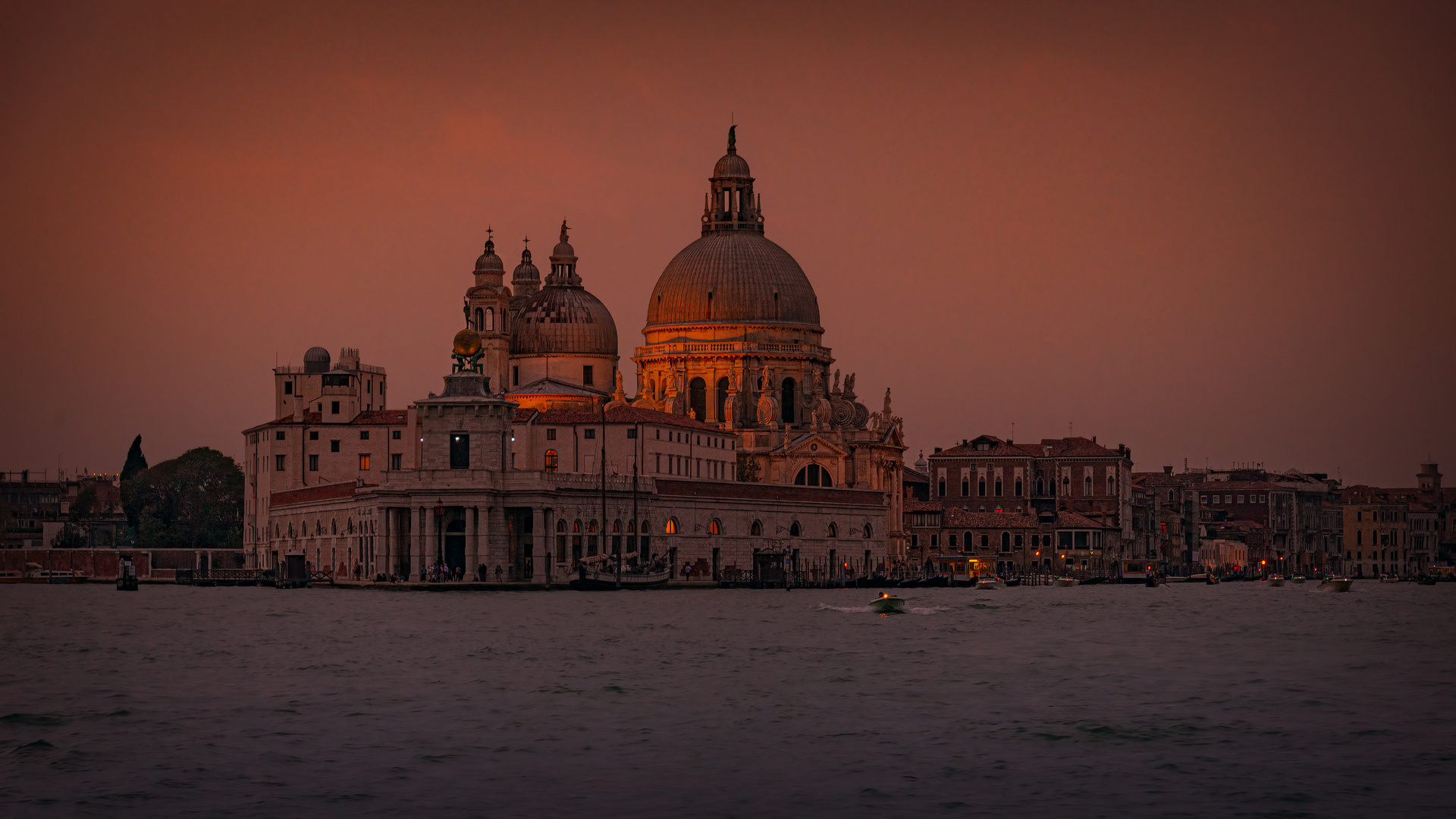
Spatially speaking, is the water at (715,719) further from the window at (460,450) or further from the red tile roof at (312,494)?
the red tile roof at (312,494)

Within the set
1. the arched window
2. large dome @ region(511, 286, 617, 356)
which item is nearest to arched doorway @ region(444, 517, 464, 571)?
large dome @ region(511, 286, 617, 356)

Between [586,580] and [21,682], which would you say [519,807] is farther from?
[586,580]

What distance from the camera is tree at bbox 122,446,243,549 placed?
120 m

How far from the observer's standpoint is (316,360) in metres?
107

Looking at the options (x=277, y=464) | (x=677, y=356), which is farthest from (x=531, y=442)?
(x=677, y=356)

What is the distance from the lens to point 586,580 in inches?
3337

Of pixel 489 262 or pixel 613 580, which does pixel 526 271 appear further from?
pixel 613 580

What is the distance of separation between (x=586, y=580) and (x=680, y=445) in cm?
1935

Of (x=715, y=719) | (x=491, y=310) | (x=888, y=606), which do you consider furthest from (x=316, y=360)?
(x=715, y=719)

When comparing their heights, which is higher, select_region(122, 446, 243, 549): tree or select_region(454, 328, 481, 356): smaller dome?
select_region(454, 328, 481, 356): smaller dome

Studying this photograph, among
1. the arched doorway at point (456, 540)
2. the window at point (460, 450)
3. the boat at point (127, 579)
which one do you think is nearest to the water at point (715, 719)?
the arched doorway at point (456, 540)

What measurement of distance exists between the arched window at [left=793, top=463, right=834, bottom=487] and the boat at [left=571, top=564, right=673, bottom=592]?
23.2 meters

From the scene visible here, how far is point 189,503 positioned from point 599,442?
3427 cm

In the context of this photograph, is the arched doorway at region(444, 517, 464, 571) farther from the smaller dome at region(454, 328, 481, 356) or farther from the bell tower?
the bell tower
